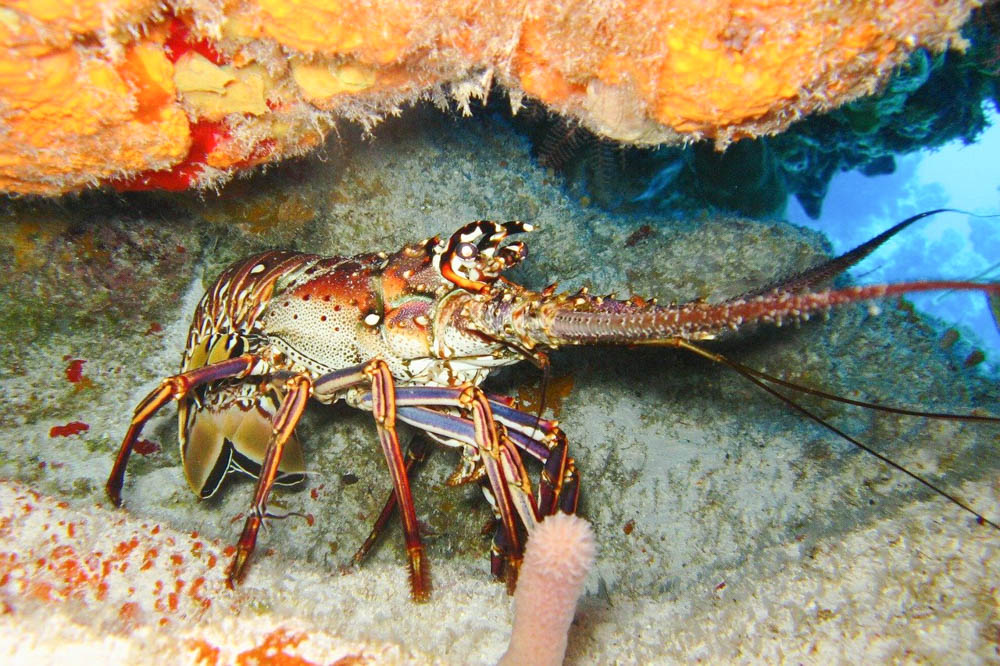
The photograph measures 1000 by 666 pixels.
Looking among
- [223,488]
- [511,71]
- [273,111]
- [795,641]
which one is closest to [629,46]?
[511,71]

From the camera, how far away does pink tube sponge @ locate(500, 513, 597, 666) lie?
47.0 inches

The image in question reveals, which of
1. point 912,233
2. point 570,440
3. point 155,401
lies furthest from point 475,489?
point 912,233

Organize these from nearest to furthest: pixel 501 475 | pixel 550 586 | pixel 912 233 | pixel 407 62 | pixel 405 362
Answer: pixel 550 586 < pixel 407 62 < pixel 501 475 < pixel 405 362 < pixel 912 233

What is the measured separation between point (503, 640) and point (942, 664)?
52.7 inches

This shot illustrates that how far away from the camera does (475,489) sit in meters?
3.49

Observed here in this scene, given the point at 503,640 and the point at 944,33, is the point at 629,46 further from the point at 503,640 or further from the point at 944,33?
the point at 503,640

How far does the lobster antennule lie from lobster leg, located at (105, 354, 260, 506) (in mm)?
1424

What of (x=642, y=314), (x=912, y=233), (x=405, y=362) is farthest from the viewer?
(x=912, y=233)

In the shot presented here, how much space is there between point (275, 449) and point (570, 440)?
75.5 inches

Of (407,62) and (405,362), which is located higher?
(407,62)

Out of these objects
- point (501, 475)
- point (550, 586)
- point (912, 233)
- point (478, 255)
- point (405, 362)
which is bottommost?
point (550, 586)

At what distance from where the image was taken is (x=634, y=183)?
13.3 ft

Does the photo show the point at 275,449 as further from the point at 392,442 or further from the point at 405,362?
the point at 405,362

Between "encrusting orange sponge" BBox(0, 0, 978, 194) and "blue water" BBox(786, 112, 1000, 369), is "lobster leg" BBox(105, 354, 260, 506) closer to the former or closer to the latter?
"encrusting orange sponge" BBox(0, 0, 978, 194)
